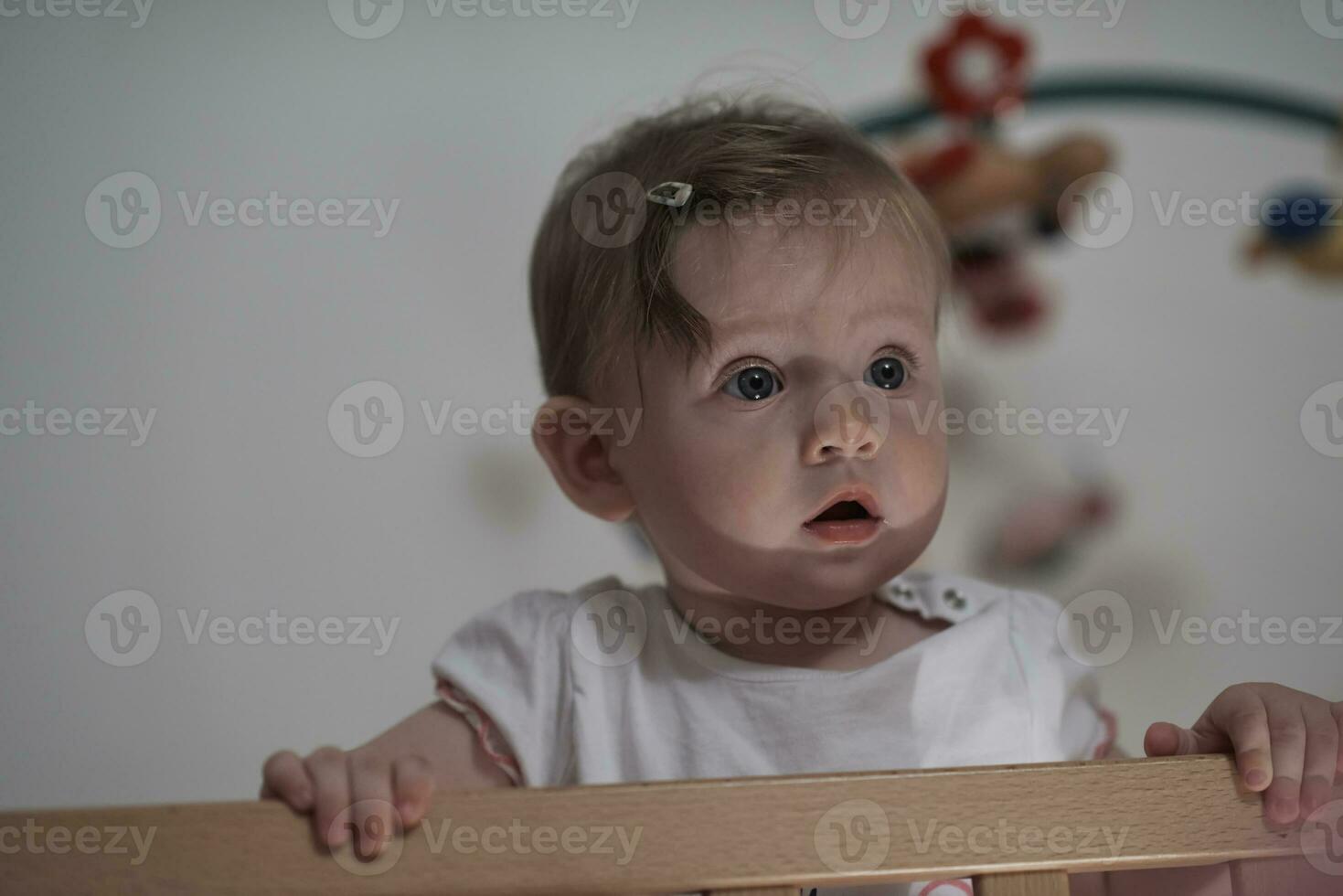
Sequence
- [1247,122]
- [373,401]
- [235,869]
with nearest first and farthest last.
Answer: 1. [235,869]
2. [373,401]
3. [1247,122]

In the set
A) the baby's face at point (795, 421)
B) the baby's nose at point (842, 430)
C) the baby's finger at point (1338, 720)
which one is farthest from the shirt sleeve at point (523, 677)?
the baby's finger at point (1338, 720)

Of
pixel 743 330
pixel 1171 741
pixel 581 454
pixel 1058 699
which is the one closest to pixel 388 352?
pixel 581 454

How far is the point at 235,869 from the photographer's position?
51 cm

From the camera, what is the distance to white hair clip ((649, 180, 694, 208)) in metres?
0.80

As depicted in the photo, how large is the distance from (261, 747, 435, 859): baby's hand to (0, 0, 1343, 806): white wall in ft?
1.90

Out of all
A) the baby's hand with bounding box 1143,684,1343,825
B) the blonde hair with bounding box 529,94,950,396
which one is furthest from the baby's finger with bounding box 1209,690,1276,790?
the blonde hair with bounding box 529,94,950,396

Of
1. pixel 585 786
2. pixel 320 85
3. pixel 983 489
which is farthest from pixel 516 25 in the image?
pixel 585 786

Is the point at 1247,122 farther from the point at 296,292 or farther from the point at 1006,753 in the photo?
the point at 296,292

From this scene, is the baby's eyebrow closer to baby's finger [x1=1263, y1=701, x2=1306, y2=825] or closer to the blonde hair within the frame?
the blonde hair

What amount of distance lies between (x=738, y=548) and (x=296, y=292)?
0.57 m

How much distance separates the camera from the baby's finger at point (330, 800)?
53 cm

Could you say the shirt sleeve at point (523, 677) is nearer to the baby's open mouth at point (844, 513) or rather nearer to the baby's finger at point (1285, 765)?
the baby's open mouth at point (844, 513)

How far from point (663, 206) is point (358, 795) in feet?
1.39

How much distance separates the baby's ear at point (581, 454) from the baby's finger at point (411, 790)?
343 millimetres
